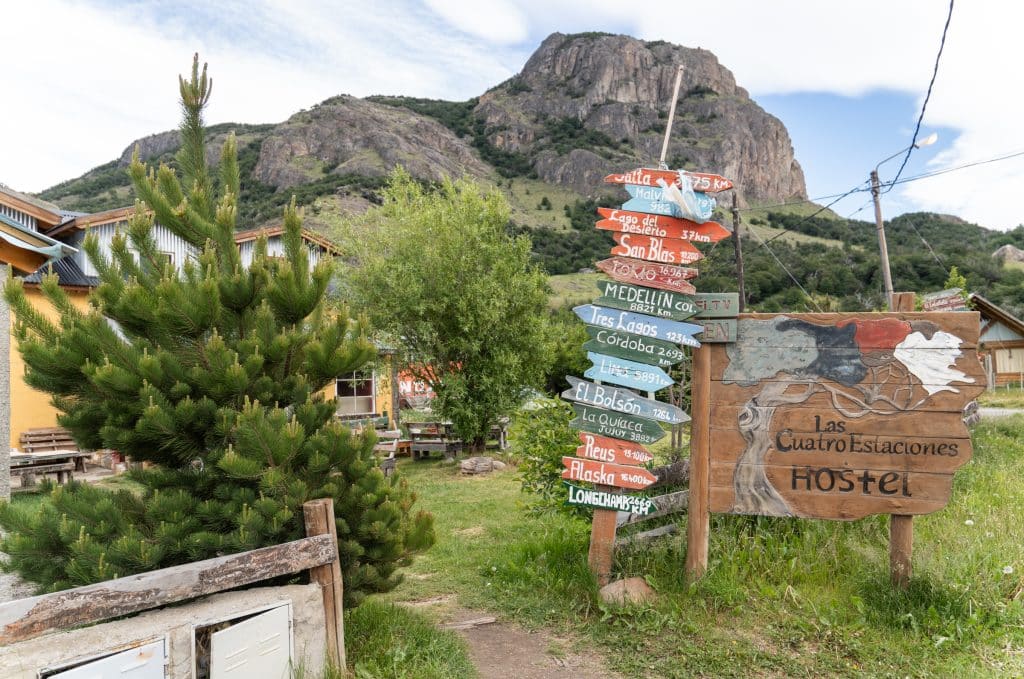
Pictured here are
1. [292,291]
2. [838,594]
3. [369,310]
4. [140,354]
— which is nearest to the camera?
[140,354]

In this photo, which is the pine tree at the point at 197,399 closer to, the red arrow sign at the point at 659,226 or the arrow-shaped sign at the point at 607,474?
the arrow-shaped sign at the point at 607,474

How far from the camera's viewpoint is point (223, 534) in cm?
360

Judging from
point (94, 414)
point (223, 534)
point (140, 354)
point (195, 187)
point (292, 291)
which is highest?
point (195, 187)

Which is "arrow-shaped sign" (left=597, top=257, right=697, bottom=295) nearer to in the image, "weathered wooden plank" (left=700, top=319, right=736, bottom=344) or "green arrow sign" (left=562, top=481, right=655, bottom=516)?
"weathered wooden plank" (left=700, top=319, right=736, bottom=344)

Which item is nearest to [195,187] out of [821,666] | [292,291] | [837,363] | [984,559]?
[292,291]

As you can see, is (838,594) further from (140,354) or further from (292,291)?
(140,354)

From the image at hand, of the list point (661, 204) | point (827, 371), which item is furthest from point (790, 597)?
point (661, 204)

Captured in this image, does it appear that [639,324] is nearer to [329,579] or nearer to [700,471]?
[700,471]

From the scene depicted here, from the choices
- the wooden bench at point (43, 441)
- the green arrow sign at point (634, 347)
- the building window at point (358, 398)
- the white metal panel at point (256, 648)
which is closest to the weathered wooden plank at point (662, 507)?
the green arrow sign at point (634, 347)

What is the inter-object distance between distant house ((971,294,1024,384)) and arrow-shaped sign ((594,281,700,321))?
32037 mm


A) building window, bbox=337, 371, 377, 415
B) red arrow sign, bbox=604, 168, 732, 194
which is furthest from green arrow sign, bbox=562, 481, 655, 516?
building window, bbox=337, 371, 377, 415

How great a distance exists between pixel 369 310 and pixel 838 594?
11.5 m

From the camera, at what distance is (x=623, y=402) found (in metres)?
5.04

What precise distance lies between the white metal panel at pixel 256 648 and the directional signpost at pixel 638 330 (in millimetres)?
2512
